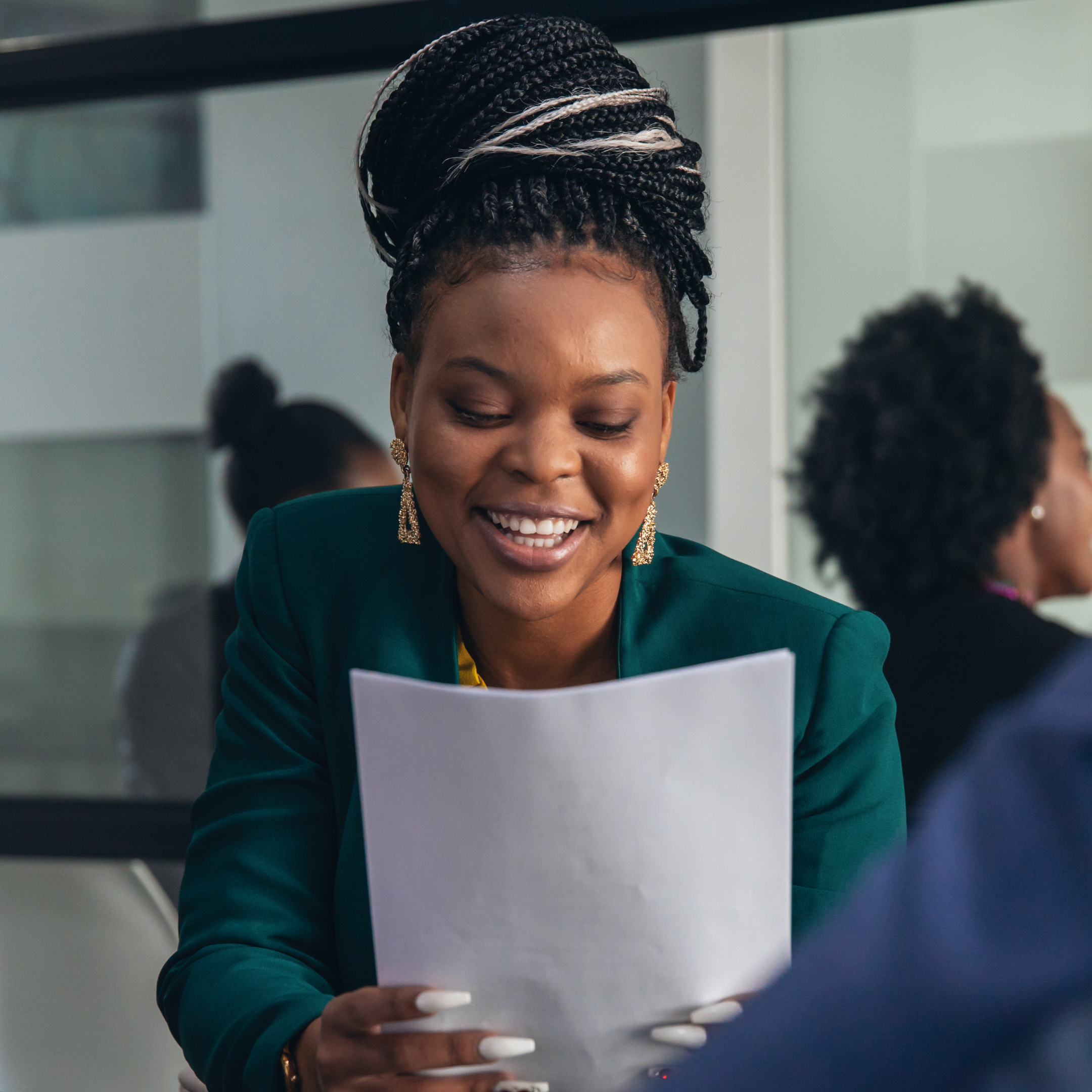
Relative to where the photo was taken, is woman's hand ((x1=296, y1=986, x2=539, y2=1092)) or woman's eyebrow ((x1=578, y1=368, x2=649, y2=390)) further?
woman's eyebrow ((x1=578, y1=368, x2=649, y2=390))

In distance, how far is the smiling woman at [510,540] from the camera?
0.99 meters

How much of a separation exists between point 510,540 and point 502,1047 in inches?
15.5

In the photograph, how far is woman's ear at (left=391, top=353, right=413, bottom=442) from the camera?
1.11 metres

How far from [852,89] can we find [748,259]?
0.47 metres

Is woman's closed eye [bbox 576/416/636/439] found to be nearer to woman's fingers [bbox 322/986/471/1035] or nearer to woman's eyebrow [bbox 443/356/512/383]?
woman's eyebrow [bbox 443/356/512/383]

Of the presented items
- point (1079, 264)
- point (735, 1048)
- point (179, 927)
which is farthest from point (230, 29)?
point (735, 1048)

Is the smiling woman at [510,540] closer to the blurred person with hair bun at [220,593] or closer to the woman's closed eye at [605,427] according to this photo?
the woman's closed eye at [605,427]

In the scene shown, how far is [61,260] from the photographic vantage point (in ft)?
13.2

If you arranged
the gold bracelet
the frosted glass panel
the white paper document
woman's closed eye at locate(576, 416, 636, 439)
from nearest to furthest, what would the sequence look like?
1. the white paper document
2. the gold bracelet
3. woman's closed eye at locate(576, 416, 636, 439)
4. the frosted glass panel

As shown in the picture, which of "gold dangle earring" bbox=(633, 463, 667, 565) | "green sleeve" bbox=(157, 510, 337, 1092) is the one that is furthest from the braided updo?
"green sleeve" bbox=(157, 510, 337, 1092)

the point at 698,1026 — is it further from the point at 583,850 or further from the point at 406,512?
the point at 406,512

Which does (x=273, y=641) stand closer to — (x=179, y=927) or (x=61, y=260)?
(x=179, y=927)

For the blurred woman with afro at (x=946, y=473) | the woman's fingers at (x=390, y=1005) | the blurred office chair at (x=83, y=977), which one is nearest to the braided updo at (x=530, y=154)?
the woman's fingers at (x=390, y=1005)

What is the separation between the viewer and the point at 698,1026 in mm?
812
